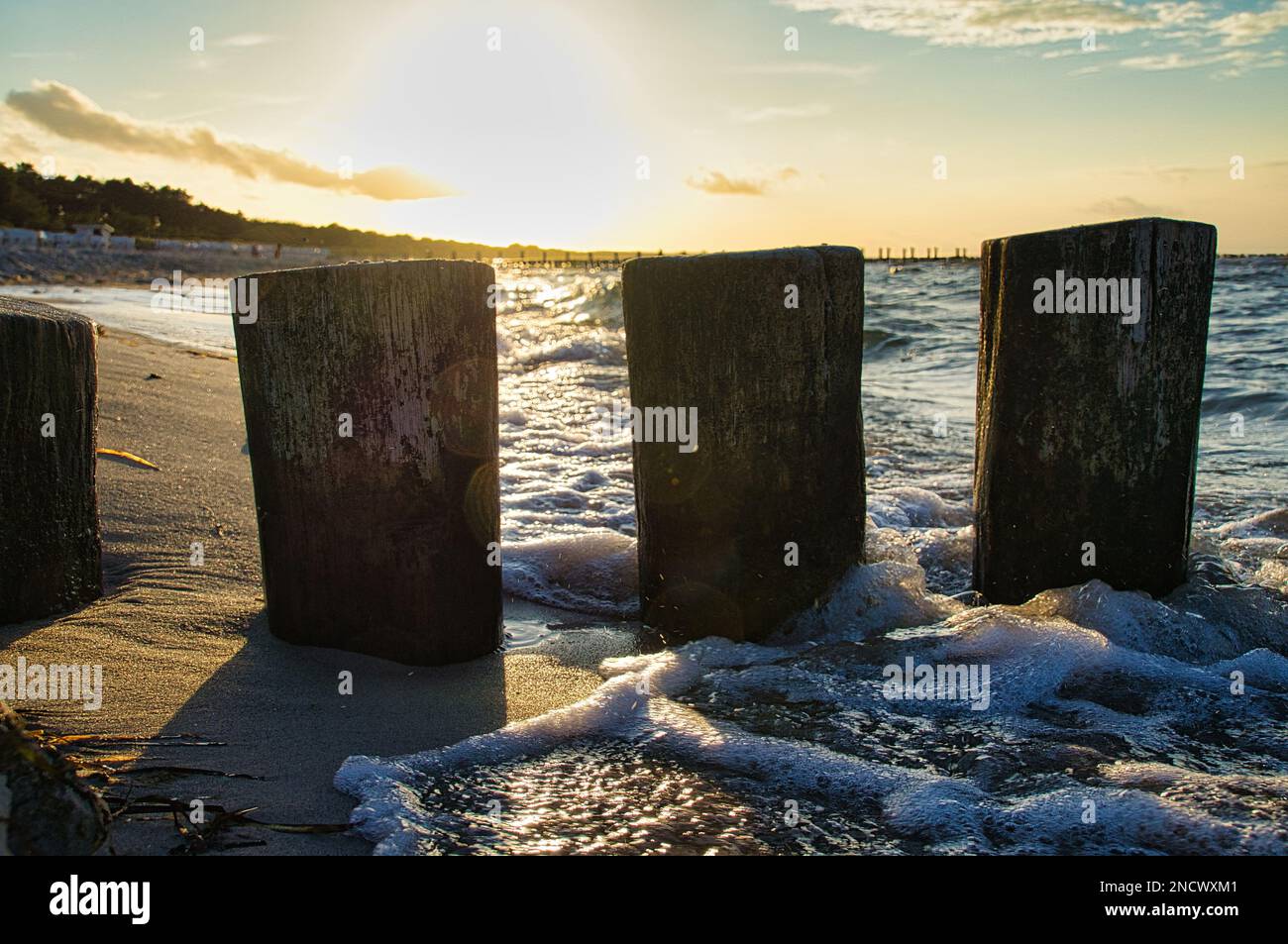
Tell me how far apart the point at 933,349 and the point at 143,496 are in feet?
45.4

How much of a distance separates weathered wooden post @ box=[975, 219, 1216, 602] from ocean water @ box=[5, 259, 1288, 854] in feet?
0.62

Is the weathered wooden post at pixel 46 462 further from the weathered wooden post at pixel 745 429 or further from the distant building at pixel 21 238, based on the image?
the distant building at pixel 21 238

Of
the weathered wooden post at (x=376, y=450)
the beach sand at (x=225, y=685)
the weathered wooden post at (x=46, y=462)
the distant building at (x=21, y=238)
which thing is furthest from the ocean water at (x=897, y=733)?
the distant building at (x=21, y=238)

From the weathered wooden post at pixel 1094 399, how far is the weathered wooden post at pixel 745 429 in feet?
1.78

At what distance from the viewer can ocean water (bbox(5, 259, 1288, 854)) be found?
237 cm

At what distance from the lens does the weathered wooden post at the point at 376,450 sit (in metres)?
3.17

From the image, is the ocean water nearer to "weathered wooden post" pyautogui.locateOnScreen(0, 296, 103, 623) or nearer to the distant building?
"weathered wooden post" pyautogui.locateOnScreen(0, 296, 103, 623)

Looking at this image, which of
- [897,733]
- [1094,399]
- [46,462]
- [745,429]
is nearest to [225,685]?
[46,462]

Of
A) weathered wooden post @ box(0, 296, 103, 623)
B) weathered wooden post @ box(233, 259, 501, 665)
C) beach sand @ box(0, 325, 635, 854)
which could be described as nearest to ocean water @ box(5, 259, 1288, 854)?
beach sand @ box(0, 325, 635, 854)
